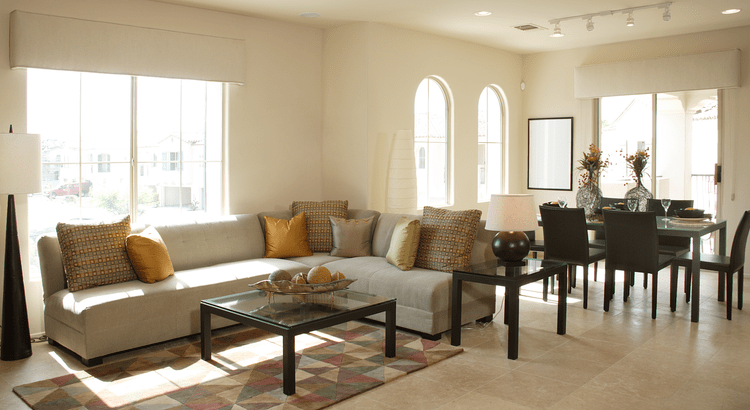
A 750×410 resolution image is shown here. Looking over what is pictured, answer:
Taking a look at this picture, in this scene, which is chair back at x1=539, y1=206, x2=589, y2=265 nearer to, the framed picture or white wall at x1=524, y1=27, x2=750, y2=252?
white wall at x1=524, y1=27, x2=750, y2=252

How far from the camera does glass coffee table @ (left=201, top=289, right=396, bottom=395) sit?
3.23 meters

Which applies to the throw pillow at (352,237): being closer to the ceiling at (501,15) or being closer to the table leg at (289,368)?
the ceiling at (501,15)

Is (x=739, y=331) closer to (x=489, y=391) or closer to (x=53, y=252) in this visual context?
(x=489, y=391)

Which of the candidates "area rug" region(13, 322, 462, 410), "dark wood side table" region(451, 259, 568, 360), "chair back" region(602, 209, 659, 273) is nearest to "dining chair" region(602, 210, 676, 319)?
"chair back" region(602, 209, 659, 273)

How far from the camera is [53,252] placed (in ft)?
13.4

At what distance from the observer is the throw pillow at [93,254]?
13.2ft

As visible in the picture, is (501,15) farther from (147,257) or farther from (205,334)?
(205,334)

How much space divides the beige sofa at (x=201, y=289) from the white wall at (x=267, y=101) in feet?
2.05

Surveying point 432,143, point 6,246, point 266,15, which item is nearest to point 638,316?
point 432,143

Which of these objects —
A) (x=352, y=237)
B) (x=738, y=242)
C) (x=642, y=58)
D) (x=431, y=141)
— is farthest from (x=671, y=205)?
(x=352, y=237)

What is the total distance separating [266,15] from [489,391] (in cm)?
403

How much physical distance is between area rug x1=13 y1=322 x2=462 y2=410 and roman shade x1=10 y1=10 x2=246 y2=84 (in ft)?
7.47

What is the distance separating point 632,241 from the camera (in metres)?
4.88

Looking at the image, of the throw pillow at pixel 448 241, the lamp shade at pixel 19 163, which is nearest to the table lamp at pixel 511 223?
the throw pillow at pixel 448 241
